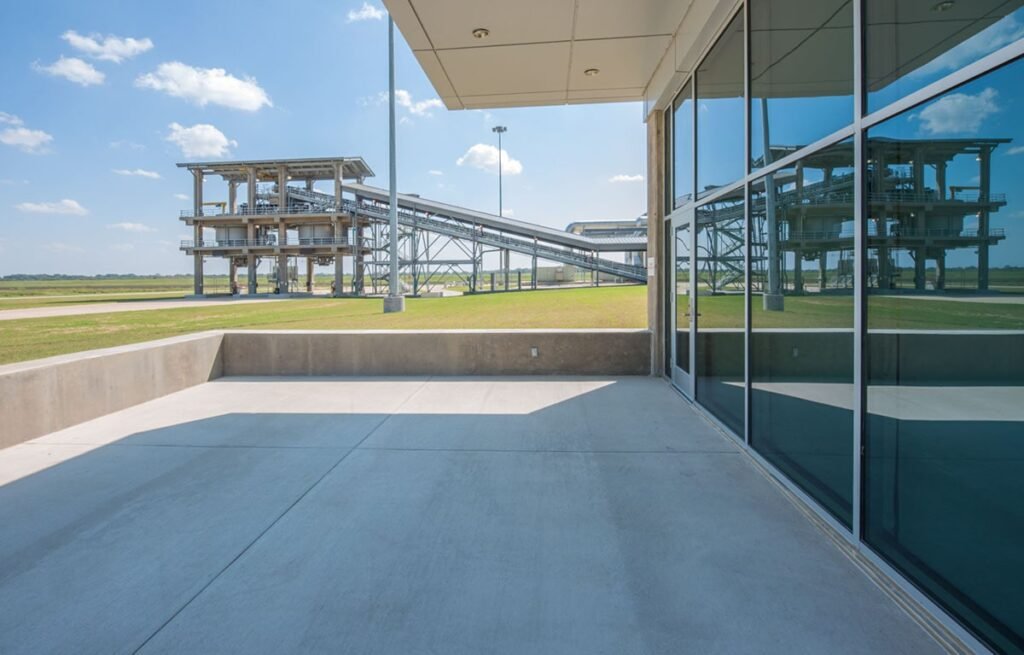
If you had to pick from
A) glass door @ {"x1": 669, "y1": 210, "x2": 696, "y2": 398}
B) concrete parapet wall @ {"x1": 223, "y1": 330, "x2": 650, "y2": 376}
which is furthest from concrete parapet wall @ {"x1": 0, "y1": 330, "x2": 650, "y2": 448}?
glass door @ {"x1": 669, "y1": 210, "x2": 696, "y2": 398}

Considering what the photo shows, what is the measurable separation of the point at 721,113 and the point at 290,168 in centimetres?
4922

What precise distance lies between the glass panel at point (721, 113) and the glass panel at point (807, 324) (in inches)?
32.8

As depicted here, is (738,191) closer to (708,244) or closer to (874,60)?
(708,244)

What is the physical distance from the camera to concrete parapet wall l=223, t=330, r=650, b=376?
927 cm

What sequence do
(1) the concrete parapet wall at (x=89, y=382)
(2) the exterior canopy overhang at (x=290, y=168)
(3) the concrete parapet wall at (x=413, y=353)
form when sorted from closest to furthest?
1. (1) the concrete parapet wall at (x=89, y=382)
2. (3) the concrete parapet wall at (x=413, y=353)
3. (2) the exterior canopy overhang at (x=290, y=168)

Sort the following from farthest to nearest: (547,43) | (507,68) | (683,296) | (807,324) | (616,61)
Answer: (507,68)
(616,61)
(683,296)
(547,43)
(807,324)

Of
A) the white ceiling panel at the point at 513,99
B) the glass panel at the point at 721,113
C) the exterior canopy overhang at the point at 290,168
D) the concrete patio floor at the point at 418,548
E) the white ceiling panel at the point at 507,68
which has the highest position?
the exterior canopy overhang at the point at 290,168

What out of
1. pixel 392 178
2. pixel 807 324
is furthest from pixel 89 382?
Result: pixel 392 178

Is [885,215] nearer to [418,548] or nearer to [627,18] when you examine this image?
[418,548]

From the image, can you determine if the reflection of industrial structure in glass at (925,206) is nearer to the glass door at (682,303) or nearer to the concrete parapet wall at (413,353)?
the glass door at (682,303)

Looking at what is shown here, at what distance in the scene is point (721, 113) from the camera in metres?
5.99

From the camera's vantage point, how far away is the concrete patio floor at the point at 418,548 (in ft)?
8.46

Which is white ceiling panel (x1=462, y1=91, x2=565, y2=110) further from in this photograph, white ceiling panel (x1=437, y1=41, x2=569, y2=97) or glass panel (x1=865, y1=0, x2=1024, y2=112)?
glass panel (x1=865, y1=0, x2=1024, y2=112)

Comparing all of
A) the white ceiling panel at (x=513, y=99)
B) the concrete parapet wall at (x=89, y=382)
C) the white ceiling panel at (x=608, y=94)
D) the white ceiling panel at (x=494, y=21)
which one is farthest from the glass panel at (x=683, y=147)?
the concrete parapet wall at (x=89, y=382)
